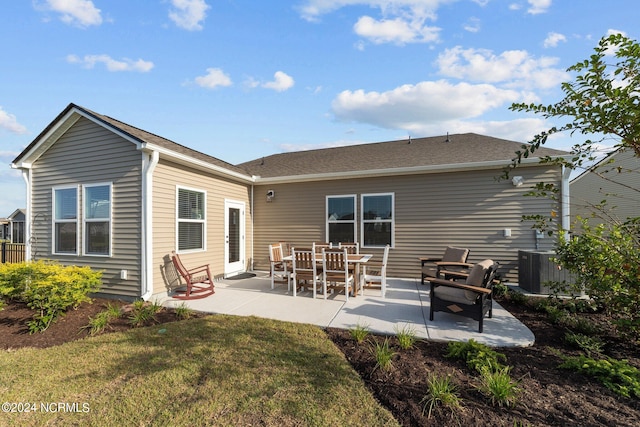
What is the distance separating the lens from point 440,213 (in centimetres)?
748

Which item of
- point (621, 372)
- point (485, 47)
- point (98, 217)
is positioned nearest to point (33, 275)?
point (98, 217)

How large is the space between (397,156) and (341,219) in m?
2.68

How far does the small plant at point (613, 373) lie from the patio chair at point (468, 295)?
3.76ft

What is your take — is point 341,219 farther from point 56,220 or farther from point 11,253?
point 11,253

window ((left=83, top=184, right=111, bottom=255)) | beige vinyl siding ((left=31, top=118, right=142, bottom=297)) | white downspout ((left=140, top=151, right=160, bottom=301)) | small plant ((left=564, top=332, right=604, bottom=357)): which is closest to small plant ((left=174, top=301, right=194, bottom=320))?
white downspout ((left=140, top=151, right=160, bottom=301))

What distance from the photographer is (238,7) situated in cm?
671

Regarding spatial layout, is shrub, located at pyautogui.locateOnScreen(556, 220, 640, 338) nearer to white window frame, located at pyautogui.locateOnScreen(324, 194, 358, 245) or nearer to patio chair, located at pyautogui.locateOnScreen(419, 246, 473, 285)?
patio chair, located at pyautogui.locateOnScreen(419, 246, 473, 285)

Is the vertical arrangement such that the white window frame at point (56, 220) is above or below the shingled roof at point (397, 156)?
below

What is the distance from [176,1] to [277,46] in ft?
8.24

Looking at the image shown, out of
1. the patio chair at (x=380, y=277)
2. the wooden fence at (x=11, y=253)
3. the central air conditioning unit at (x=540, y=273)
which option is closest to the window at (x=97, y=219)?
the wooden fence at (x=11, y=253)

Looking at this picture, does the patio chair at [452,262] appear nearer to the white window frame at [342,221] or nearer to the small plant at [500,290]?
the small plant at [500,290]

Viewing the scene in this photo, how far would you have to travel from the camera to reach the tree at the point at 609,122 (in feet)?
6.50

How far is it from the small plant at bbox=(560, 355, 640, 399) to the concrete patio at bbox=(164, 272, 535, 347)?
0.71m

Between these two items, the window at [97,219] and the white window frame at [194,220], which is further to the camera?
the white window frame at [194,220]
